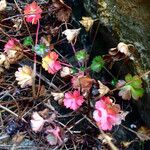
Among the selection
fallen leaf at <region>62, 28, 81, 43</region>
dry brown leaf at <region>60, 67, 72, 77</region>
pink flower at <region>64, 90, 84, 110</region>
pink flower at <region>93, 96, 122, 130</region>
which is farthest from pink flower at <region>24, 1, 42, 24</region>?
pink flower at <region>93, 96, 122, 130</region>

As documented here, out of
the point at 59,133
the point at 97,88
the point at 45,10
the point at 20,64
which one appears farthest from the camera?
the point at 45,10

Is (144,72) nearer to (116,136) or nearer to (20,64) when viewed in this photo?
(116,136)

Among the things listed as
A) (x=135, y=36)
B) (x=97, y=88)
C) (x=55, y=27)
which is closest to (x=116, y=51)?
(x=135, y=36)

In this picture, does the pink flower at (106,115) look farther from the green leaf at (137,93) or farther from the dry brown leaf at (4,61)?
the dry brown leaf at (4,61)

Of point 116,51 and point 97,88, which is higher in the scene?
point 116,51

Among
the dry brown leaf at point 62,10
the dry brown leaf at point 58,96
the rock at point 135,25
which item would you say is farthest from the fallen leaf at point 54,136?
the dry brown leaf at point 62,10

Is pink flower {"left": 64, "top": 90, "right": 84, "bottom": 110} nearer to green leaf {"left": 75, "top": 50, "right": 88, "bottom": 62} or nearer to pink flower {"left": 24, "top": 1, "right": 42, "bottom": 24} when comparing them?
green leaf {"left": 75, "top": 50, "right": 88, "bottom": 62}
